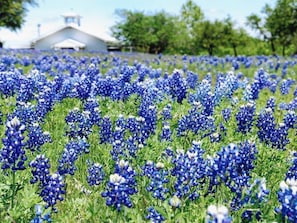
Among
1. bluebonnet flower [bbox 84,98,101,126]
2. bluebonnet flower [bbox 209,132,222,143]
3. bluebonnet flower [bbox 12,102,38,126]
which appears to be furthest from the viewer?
bluebonnet flower [bbox 84,98,101,126]

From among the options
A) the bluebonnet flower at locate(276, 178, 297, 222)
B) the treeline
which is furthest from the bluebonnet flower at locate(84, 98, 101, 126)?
the treeline

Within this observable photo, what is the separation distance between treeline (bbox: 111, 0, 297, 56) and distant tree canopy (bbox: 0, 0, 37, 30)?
10780 mm

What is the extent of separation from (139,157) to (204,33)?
158 ft

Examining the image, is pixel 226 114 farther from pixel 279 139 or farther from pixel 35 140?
pixel 35 140

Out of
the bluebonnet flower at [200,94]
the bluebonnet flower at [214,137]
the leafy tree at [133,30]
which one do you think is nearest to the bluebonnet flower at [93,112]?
the bluebonnet flower at [214,137]

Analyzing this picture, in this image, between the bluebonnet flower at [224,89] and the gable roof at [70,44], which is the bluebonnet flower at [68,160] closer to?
the bluebonnet flower at [224,89]

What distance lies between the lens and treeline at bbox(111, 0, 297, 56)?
45.7m

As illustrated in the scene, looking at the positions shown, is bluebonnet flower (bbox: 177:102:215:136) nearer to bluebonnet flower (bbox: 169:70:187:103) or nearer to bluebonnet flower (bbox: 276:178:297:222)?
bluebonnet flower (bbox: 169:70:187:103)

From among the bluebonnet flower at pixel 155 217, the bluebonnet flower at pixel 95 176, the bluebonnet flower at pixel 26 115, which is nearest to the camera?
the bluebonnet flower at pixel 155 217

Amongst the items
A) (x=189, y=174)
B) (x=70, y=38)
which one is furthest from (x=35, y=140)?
(x=70, y=38)

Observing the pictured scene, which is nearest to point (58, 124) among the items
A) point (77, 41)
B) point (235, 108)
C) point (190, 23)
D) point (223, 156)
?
point (235, 108)

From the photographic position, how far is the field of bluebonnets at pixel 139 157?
350cm

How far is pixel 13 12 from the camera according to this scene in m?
49.7

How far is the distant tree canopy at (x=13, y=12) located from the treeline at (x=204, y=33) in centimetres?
1078
